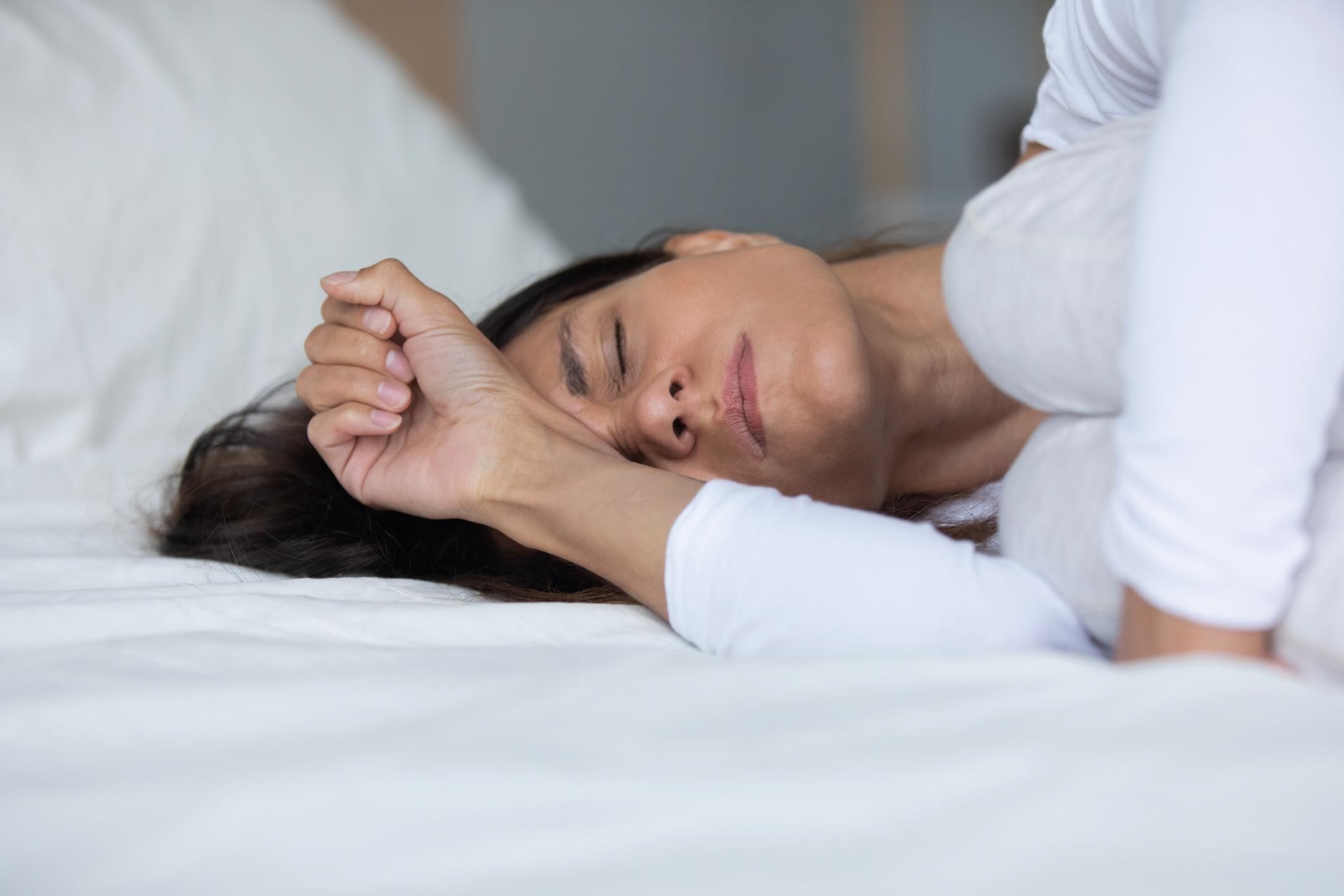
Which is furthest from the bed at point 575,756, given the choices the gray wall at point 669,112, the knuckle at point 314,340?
the gray wall at point 669,112

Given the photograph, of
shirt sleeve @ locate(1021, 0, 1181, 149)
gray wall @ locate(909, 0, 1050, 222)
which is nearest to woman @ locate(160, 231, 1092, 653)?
shirt sleeve @ locate(1021, 0, 1181, 149)

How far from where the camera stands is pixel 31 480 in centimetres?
123

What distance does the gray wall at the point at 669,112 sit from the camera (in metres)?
3.45

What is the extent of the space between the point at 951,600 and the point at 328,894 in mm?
390

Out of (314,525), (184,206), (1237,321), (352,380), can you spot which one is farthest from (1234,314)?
(184,206)

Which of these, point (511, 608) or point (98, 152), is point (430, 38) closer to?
point (98, 152)

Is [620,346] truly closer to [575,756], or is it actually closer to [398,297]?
[398,297]

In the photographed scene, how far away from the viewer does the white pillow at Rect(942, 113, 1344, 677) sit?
2.09 ft

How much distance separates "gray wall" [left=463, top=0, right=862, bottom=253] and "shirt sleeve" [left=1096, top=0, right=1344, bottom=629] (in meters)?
2.94

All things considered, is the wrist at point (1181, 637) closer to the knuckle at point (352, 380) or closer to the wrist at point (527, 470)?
the wrist at point (527, 470)

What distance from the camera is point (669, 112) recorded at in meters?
4.09

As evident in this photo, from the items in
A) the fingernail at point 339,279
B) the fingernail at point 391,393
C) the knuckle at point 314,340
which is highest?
the fingernail at point 339,279

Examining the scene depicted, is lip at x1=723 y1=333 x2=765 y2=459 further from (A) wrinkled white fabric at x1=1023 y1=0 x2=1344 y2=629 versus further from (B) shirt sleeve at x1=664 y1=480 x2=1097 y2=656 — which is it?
(A) wrinkled white fabric at x1=1023 y1=0 x2=1344 y2=629

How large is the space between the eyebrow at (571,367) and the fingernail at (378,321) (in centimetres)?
20
